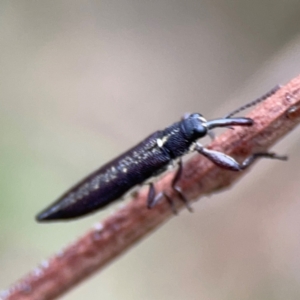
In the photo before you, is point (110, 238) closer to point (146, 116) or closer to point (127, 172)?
point (127, 172)

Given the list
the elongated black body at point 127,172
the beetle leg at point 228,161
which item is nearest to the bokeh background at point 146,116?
the elongated black body at point 127,172

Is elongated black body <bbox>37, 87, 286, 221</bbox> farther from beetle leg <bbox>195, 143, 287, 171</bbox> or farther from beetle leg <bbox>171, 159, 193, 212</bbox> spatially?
beetle leg <bbox>195, 143, 287, 171</bbox>

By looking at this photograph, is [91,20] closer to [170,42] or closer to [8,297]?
[170,42]

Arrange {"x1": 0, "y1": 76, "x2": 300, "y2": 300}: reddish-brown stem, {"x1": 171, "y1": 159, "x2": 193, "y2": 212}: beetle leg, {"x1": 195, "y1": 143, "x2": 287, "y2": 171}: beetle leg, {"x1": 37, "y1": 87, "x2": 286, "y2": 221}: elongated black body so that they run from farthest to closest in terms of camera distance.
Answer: {"x1": 37, "y1": 87, "x2": 286, "y2": 221}: elongated black body → {"x1": 171, "y1": 159, "x2": 193, "y2": 212}: beetle leg → {"x1": 0, "y1": 76, "x2": 300, "y2": 300}: reddish-brown stem → {"x1": 195, "y1": 143, "x2": 287, "y2": 171}: beetle leg

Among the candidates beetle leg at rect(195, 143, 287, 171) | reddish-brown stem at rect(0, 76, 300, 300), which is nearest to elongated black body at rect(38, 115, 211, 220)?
reddish-brown stem at rect(0, 76, 300, 300)

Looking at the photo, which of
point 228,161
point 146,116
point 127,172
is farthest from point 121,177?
point 146,116

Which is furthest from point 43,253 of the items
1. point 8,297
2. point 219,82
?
point 219,82

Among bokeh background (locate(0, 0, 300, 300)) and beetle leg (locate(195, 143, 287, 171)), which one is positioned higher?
bokeh background (locate(0, 0, 300, 300))

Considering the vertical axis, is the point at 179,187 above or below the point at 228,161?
above

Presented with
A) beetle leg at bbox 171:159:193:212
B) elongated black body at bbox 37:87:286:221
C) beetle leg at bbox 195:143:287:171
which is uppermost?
elongated black body at bbox 37:87:286:221
